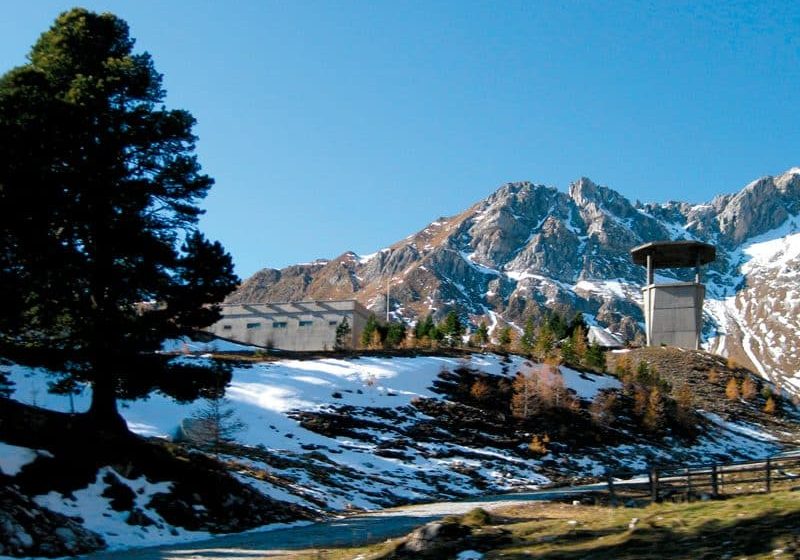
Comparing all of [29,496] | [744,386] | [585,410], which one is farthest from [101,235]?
[744,386]

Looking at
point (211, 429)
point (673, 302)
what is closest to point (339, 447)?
point (211, 429)

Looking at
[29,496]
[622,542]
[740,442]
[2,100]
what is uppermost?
[2,100]

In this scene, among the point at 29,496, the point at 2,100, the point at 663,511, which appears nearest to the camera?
the point at 663,511

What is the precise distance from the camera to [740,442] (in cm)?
7881

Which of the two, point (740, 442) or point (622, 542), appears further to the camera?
point (740, 442)

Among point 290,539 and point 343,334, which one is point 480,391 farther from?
point 290,539

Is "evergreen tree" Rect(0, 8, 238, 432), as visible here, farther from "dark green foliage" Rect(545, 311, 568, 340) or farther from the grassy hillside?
"dark green foliage" Rect(545, 311, 568, 340)

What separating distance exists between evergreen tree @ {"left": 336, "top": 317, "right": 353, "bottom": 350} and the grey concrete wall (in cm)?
4739

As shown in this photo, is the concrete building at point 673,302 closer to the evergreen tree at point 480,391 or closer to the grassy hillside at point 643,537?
the evergreen tree at point 480,391

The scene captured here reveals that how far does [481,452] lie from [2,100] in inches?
1553

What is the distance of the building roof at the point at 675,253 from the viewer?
117250 mm

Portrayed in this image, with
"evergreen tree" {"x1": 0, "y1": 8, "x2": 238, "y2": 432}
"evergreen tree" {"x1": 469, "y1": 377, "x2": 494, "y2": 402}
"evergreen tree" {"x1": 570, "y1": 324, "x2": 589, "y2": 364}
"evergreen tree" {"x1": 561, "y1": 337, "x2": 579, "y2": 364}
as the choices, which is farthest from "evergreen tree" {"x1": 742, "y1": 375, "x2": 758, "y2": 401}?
"evergreen tree" {"x1": 0, "y1": 8, "x2": 238, "y2": 432}

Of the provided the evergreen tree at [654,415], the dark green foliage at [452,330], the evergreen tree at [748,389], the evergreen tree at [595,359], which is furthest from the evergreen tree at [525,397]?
the evergreen tree at [748,389]

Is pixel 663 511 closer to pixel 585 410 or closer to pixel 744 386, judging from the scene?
pixel 585 410
